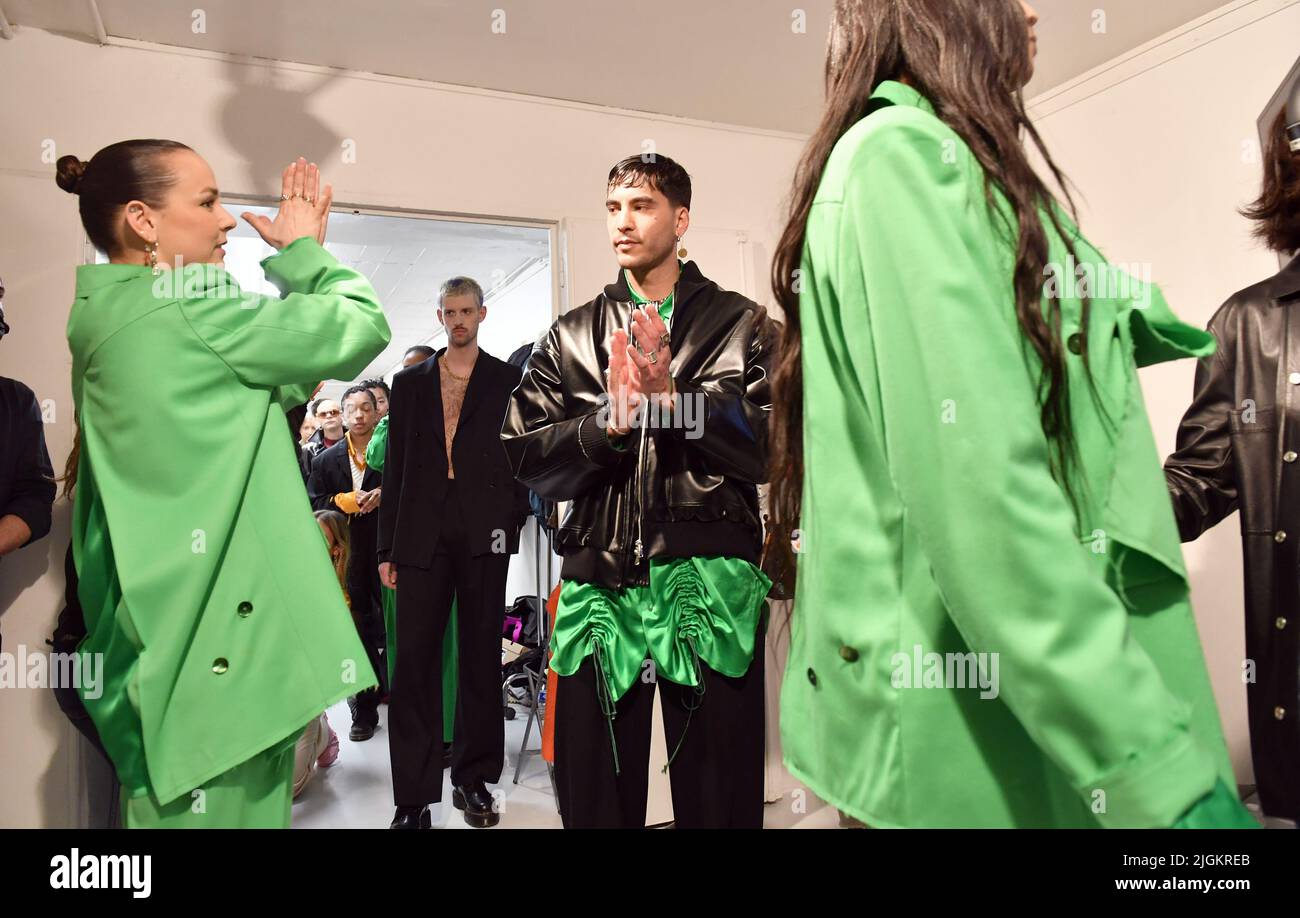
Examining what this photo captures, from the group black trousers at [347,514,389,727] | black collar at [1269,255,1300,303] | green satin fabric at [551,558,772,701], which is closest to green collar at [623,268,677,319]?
green satin fabric at [551,558,772,701]

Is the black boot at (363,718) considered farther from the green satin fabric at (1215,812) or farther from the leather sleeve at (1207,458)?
the green satin fabric at (1215,812)

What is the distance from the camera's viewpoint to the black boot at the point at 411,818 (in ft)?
9.73

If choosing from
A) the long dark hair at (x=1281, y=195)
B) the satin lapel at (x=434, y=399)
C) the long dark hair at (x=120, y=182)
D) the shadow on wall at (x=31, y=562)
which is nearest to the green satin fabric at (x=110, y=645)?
the long dark hair at (x=120, y=182)

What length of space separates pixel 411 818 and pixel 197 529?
6.61 feet

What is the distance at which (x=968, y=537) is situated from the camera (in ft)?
2.22

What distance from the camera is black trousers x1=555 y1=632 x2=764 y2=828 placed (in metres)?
1.71

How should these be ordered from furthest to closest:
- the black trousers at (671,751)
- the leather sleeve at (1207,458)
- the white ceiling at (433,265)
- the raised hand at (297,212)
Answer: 1. the white ceiling at (433,265)
2. the leather sleeve at (1207,458)
3. the black trousers at (671,751)
4. the raised hand at (297,212)

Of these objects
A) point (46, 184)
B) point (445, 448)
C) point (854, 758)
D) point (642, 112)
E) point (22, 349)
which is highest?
point (642, 112)

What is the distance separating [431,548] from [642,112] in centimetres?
215

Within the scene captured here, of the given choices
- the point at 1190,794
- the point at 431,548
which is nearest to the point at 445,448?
the point at 431,548

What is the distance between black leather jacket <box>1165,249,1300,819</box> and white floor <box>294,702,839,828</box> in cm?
140

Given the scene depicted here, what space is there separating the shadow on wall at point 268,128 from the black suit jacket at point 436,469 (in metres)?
0.86
